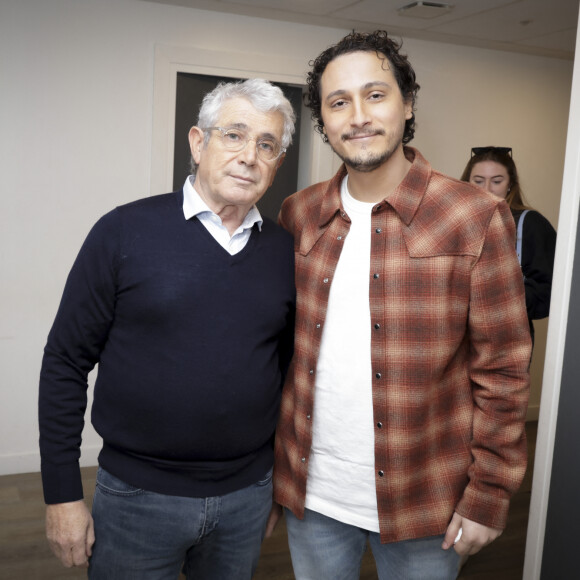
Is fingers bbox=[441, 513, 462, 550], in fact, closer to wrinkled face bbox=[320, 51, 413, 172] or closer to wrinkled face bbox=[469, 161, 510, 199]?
wrinkled face bbox=[320, 51, 413, 172]

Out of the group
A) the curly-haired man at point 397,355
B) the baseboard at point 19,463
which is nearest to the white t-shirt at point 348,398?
the curly-haired man at point 397,355

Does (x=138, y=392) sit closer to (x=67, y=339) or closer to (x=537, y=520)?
(x=67, y=339)

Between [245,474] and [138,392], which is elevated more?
[138,392]

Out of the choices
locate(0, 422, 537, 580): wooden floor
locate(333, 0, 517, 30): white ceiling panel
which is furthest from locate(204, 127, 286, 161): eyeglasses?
locate(333, 0, 517, 30): white ceiling panel

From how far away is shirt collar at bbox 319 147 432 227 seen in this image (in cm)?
151

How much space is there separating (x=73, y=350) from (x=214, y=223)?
0.43 metres

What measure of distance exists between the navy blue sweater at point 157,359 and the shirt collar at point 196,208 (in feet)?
0.08

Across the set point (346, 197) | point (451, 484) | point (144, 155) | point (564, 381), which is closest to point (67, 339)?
point (346, 197)

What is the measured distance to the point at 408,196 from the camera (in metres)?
1.52

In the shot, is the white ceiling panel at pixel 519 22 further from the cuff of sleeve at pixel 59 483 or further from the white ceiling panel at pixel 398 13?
the cuff of sleeve at pixel 59 483

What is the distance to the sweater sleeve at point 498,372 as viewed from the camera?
4.75 feet

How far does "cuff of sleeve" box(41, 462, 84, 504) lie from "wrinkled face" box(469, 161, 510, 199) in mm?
2271

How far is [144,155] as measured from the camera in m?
3.62

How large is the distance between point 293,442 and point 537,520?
1.06 meters
